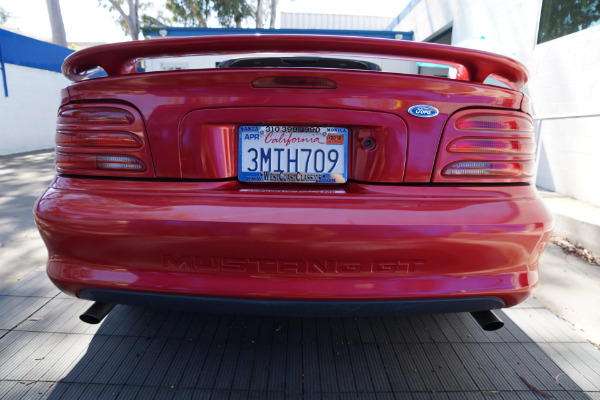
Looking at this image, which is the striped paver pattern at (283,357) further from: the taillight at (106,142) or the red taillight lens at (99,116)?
the red taillight lens at (99,116)

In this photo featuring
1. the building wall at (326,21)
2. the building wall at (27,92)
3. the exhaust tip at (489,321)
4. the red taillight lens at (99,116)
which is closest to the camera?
the red taillight lens at (99,116)

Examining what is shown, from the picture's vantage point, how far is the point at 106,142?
1439mm

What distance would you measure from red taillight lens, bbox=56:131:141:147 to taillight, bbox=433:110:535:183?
3.86 ft

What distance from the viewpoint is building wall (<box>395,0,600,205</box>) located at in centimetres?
440

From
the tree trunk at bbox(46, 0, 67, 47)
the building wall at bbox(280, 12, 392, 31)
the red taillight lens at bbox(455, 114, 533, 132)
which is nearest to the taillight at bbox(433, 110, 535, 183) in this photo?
the red taillight lens at bbox(455, 114, 533, 132)

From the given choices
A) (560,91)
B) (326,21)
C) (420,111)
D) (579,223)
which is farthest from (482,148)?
(326,21)

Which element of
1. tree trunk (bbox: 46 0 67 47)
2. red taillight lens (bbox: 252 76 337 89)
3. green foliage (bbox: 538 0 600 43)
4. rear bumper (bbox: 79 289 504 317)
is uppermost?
tree trunk (bbox: 46 0 67 47)

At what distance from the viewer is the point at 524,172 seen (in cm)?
150

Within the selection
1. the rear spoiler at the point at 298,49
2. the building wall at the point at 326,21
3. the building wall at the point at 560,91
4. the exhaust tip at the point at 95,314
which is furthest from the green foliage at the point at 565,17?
the building wall at the point at 326,21

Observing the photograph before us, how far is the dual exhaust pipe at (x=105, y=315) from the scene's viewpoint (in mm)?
1568

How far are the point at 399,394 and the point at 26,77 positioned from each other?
12.3m

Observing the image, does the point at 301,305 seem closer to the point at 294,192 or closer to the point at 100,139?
the point at 294,192

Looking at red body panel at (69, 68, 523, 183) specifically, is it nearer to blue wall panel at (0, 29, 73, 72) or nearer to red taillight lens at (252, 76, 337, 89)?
red taillight lens at (252, 76, 337, 89)

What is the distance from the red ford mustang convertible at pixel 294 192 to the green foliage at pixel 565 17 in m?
4.45
